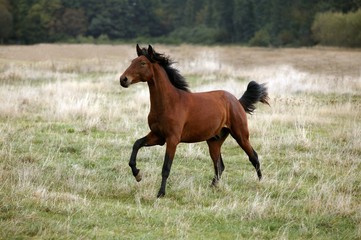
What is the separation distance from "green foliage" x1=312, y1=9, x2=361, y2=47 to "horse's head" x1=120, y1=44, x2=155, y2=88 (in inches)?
2190

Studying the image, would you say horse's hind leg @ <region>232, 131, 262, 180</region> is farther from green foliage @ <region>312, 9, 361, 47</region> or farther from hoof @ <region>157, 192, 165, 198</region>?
green foliage @ <region>312, 9, 361, 47</region>

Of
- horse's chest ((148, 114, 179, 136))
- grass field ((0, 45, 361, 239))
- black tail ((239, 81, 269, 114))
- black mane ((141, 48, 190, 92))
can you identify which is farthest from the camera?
A: black tail ((239, 81, 269, 114))

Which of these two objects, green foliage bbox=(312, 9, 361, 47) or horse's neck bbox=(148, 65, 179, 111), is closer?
horse's neck bbox=(148, 65, 179, 111)

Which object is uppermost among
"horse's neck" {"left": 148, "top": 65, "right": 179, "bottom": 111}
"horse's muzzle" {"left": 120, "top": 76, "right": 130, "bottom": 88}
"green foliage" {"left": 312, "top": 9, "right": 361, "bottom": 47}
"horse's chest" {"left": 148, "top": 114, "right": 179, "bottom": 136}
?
"horse's muzzle" {"left": 120, "top": 76, "right": 130, "bottom": 88}

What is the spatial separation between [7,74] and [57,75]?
117 inches

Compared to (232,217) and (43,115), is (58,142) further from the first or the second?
(232,217)

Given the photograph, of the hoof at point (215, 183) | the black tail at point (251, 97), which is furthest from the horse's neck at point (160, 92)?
the black tail at point (251, 97)

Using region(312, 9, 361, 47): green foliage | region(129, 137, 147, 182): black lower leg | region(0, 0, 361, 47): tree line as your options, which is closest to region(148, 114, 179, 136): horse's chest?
region(129, 137, 147, 182): black lower leg

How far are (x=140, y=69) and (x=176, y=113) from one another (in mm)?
866

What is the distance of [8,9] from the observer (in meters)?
74.5

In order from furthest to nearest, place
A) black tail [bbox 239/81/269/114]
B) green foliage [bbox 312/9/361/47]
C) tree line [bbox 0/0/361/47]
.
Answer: tree line [bbox 0/0/361/47], green foliage [bbox 312/9/361/47], black tail [bbox 239/81/269/114]

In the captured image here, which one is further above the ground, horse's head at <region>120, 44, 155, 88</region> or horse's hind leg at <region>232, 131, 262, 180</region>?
horse's head at <region>120, 44, 155, 88</region>

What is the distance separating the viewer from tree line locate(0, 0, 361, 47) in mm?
70000

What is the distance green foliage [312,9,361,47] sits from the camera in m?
61.0
